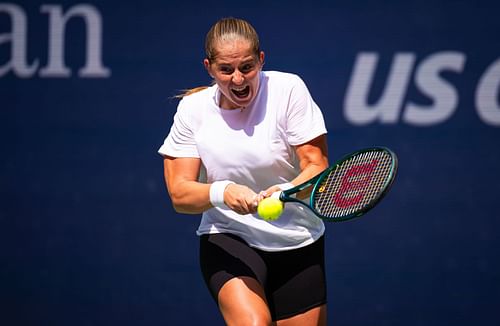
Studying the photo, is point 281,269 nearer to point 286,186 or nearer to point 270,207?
point 286,186

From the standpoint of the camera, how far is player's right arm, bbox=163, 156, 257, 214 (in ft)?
10.0

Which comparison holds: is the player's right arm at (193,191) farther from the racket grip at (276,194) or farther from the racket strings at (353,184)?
the racket strings at (353,184)

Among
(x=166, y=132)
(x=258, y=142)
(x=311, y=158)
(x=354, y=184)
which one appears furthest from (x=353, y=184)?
(x=166, y=132)

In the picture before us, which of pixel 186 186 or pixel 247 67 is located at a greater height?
pixel 247 67

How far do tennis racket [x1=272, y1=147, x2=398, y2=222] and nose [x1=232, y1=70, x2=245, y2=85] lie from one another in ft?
1.17

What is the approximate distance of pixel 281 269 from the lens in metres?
3.39

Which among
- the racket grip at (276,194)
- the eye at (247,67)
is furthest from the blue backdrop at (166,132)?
the racket grip at (276,194)

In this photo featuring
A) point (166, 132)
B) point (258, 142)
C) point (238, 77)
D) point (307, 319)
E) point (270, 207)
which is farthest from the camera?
point (166, 132)

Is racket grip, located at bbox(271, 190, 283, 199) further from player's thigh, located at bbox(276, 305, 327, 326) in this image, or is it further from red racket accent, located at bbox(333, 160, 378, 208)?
player's thigh, located at bbox(276, 305, 327, 326)

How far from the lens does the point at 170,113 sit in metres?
5.04

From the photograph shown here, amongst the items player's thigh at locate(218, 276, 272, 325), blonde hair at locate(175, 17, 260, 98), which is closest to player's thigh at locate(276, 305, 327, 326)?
player's thigh at locate(218, 276, 272, 325)

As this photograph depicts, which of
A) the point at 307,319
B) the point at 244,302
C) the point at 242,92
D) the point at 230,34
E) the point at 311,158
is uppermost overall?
the point at 230,34

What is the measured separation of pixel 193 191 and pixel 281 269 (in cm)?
41

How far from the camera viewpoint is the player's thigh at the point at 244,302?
307cm
